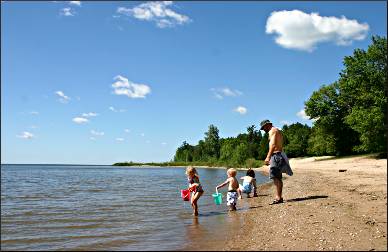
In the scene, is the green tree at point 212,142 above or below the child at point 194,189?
above

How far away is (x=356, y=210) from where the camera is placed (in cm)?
958

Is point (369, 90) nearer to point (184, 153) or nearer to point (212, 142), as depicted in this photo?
point (212, 142)

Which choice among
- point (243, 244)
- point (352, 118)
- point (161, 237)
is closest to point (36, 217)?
point (161, 237)

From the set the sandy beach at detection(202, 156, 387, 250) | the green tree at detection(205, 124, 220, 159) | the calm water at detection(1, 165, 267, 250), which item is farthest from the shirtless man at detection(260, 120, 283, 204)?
the green tree at detection(205, 124, 220, 159)

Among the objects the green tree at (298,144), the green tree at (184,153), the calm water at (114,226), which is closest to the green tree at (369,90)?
the calm water at (114,226)

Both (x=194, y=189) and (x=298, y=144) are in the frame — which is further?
(x=298, y=144)

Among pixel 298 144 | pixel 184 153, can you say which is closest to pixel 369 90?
pixel 298 144

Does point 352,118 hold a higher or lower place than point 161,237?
higher

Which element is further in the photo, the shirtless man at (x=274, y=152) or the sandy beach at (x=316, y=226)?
the shirtless man at (x=274, y=152)

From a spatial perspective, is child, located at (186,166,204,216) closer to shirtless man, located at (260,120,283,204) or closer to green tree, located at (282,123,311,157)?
shirtless man, located at (260,120,283,204)

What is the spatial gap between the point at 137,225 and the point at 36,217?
4.23 metres

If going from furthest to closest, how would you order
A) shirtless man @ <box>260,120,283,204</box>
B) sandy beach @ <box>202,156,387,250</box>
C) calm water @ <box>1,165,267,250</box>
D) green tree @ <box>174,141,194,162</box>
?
green tree @ <box>174,141,194,162</box>
shirtless man @ <box>260,120,283,204</box>
calm water @ <box>1,165,267,250</box>
sandy beach @ <box>202,156,387,250</box>

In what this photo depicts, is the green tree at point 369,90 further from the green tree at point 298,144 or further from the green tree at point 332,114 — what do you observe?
the green tree at point 298,144

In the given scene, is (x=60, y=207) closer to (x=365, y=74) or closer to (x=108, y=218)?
(x=108, y=218)
